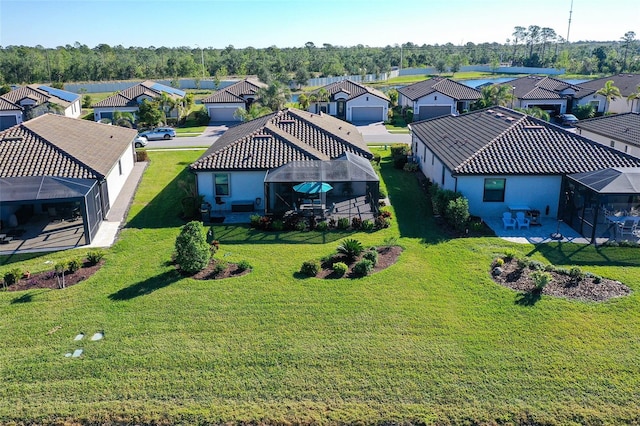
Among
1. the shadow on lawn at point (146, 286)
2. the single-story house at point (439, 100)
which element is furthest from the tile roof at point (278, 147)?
the single-story house at point (439, 100)

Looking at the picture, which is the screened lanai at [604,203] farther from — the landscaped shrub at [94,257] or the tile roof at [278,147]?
the landscaped shrub at [94,257]

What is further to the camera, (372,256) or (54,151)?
(54,151)

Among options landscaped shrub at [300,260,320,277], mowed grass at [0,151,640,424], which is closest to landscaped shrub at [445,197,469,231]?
mowed grass at [0,151,640,424]

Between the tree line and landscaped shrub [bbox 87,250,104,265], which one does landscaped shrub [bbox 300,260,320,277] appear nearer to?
landscaped shrub [bbox 87,250,104,265]

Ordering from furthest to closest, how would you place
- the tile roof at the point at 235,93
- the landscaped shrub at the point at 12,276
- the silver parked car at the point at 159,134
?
the tile roof at the point at 235,93 → the silver parked car at the point at 159,134 → the landscaped shrub at the point at 12,276

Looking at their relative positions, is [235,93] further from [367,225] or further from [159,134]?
[367,225]

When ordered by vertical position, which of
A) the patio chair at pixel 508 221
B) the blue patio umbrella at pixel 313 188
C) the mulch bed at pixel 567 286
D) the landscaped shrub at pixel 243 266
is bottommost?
the mulch bed at pixel 567 286

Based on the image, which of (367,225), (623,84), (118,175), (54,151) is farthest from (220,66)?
(367,225)
